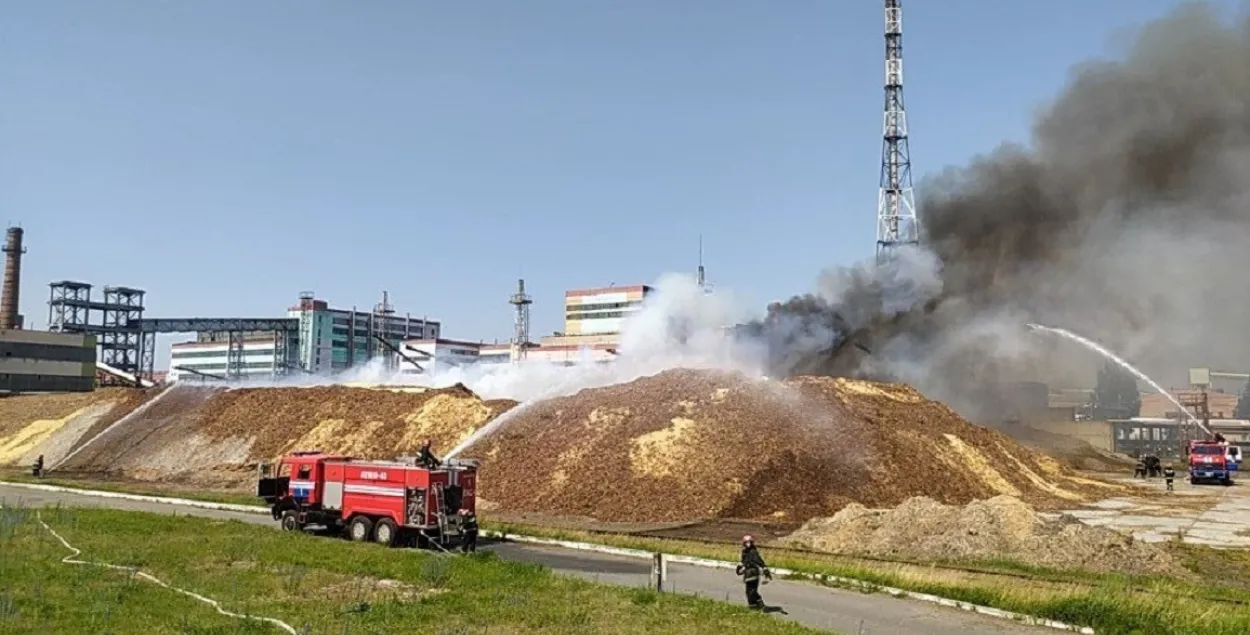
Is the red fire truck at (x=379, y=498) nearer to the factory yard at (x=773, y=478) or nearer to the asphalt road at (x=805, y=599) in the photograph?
the asphalt road at (x=805, y=599)

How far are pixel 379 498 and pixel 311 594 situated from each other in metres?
9.26

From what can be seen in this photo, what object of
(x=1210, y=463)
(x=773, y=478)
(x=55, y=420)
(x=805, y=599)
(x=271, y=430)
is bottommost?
(x=805, y=599)

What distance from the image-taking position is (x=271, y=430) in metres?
52.7

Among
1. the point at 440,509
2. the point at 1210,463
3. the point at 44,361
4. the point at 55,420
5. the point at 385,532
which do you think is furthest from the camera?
the point at 44,361

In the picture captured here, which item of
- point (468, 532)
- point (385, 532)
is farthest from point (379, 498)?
point (468, 532)

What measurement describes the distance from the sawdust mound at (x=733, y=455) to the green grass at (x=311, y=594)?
1326 centimetres

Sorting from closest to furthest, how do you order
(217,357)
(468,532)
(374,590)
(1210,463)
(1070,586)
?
(374,590) → (1070,586) → (468,532) → (1210,463) → (217,357)

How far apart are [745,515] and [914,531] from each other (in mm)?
8069

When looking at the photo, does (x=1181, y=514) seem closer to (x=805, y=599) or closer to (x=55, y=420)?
(x=805, y=599)

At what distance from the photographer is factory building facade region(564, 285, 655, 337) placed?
486ft

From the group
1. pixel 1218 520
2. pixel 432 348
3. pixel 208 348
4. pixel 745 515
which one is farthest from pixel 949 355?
pixel 208 348

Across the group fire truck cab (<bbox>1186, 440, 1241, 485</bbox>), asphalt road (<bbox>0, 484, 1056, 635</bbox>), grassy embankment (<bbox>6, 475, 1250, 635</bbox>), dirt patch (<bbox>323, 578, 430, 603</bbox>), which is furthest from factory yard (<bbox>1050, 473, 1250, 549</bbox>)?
dirt patch (<bbox>323, 578, 430, 603</bbox>)

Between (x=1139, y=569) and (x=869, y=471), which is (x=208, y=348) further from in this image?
(x=1139, y=569)

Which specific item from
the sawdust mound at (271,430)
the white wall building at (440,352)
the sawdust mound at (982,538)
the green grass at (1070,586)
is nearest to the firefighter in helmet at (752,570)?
the green grass at (1070,586)
